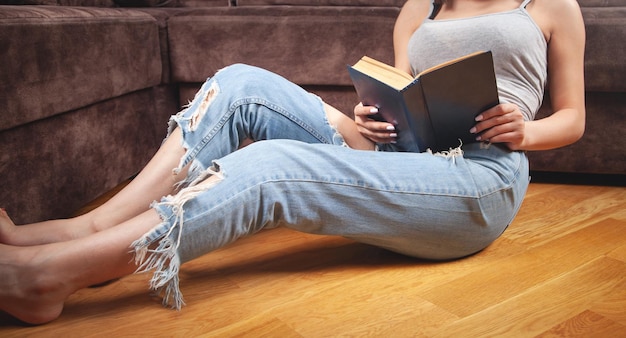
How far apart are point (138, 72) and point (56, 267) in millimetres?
811

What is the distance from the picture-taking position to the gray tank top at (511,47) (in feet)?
3.29

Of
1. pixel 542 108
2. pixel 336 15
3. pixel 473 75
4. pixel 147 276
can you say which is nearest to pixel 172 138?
pixel 147 276

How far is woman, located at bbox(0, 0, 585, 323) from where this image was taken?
0.79 meters

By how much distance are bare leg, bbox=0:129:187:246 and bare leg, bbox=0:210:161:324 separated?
0.10 m

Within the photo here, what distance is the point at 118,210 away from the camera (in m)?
0.92

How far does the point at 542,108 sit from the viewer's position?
1.48 m

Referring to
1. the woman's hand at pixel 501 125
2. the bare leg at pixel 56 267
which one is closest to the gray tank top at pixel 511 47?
the woman's hand at pixel 501 125

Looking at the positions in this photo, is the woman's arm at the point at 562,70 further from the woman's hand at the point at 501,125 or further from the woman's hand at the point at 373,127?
the woman's hand at the point at 373,127

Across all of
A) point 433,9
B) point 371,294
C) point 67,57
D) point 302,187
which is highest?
point 433,9

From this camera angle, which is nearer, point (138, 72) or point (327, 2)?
point (138, 72)

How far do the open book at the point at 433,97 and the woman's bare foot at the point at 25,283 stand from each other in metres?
0.54

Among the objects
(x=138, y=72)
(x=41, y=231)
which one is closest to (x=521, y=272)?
(x=41, y=231)

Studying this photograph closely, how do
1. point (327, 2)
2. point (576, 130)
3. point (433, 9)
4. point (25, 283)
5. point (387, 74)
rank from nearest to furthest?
1. point (25, 283)
2. point (387, 74)
3. point (576, 130)
4. point (433, 9)
5. point (327, 2)

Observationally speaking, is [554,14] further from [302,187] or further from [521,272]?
[302,187]
